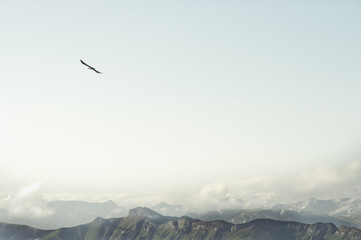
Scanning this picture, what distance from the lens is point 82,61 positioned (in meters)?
87.5
